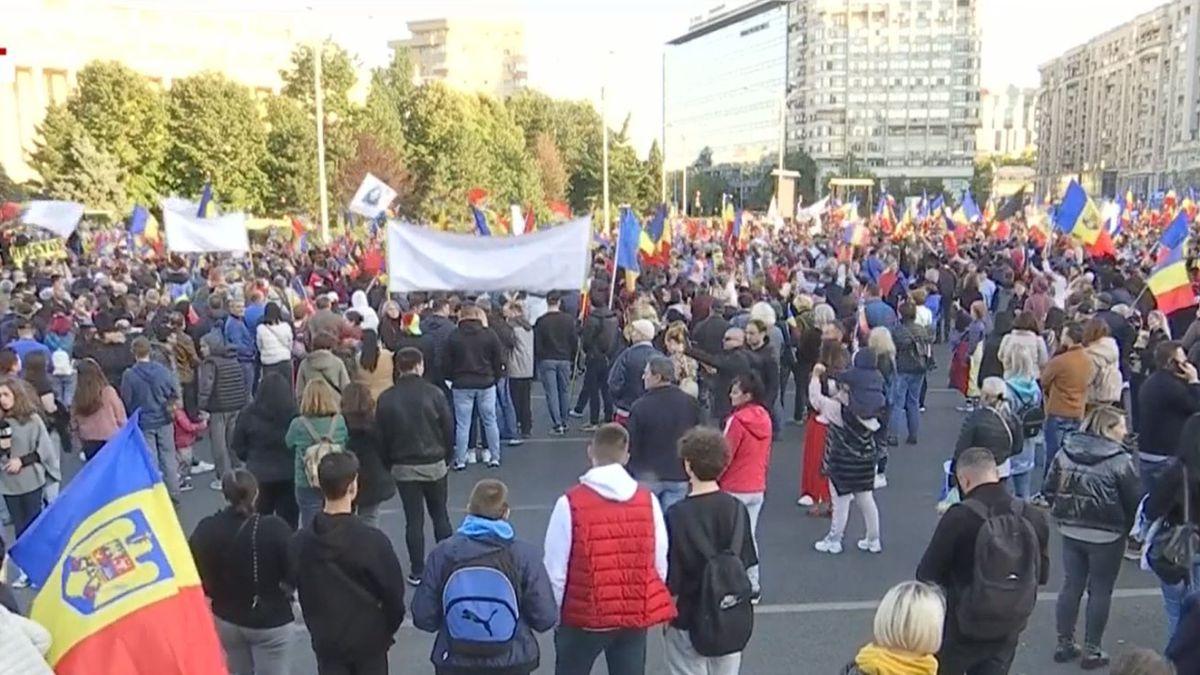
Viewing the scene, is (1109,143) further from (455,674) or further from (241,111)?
(455,674)

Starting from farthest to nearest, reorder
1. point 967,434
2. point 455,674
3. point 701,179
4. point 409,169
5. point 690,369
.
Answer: point 701,179 → point 409,169 → point 690,369 → point 967,434 → point 455,674

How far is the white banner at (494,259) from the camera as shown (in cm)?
1034

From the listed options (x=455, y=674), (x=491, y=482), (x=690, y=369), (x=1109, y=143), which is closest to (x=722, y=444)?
(x=491, y=482)

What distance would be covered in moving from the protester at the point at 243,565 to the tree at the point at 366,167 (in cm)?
3840

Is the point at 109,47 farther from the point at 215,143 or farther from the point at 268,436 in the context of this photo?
the point at 268,436

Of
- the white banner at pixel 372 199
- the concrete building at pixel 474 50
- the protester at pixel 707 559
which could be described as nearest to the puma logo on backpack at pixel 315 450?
the protester at pixel 707 559

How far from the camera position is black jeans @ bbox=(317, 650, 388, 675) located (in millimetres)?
4367

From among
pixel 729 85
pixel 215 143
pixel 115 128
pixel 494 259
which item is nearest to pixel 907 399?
pixel 494 259

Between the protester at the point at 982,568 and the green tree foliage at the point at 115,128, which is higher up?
the green tree foliage at the point at 115,128

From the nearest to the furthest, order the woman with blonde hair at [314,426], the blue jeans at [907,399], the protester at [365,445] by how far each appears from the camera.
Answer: the woman with blonde hair at [314,426], the protester at [365,445], the blue jeans at [907,399]

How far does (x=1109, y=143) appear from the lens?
147250mm

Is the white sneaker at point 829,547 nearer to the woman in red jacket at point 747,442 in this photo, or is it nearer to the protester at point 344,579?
the woman in red jacket at point 747,442

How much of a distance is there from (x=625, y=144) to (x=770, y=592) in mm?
58978

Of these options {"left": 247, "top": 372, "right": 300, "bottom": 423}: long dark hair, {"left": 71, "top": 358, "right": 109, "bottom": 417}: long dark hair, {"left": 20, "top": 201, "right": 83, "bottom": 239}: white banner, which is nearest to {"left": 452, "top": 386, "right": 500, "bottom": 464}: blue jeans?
{"left": 247, "top": 372, "right": 300, "bottom": 423}: long dark hair
